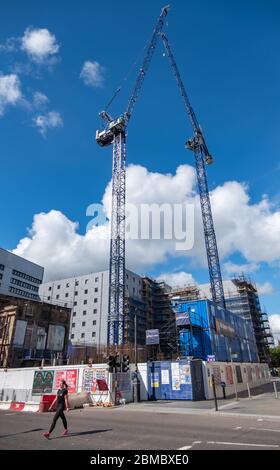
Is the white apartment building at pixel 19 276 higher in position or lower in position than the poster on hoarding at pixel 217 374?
higher

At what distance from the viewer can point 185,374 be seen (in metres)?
25.5

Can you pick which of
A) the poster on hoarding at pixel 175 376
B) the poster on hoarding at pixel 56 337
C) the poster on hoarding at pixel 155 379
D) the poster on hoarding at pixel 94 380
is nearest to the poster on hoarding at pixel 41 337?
the poster on hoarding at pixel 56 337

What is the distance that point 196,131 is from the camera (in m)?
72.4

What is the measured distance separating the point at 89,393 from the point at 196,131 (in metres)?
61.9

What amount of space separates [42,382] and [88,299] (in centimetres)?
6387

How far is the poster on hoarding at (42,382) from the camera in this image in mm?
26134

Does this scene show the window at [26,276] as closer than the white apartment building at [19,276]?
No

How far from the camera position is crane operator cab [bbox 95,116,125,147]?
6950 centimetres

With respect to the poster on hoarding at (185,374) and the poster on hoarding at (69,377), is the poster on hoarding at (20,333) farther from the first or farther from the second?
the poster on hoarding at (185,374)

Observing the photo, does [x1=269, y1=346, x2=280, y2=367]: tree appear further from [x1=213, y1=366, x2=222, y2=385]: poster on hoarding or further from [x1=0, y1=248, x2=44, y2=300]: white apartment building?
[x1=213, y1=366, x2=222, y2=385]: poster on hoarding

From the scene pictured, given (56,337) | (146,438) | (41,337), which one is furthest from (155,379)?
(56,337)

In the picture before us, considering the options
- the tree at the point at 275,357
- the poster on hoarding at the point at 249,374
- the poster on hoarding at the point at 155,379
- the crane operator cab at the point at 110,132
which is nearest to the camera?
the poster on hoarding at the point at 155,379

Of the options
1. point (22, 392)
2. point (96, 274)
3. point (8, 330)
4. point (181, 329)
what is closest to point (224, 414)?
point (22, 392)

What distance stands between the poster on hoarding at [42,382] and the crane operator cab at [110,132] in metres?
54.8
